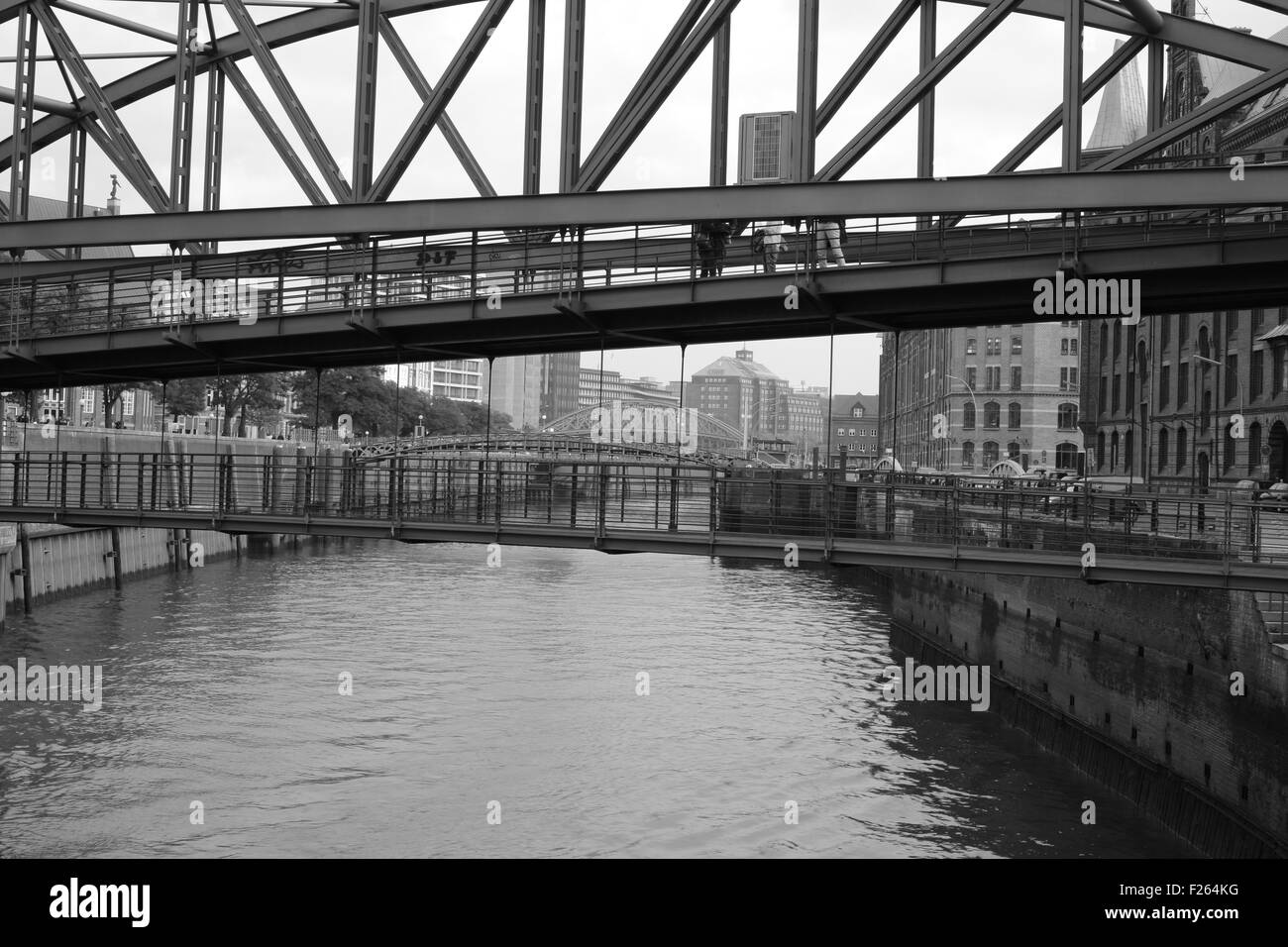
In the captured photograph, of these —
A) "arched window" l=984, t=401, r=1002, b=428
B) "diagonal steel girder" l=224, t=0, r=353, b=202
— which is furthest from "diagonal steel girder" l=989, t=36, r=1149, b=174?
"arched window" l=984, t=401, r=1002, b=428

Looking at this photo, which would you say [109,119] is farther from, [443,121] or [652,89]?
[652,89]

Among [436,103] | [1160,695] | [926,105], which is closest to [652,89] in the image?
[436,103]

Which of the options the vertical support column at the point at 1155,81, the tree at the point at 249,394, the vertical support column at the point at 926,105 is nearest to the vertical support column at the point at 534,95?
the vertical support column at the point at 926,105

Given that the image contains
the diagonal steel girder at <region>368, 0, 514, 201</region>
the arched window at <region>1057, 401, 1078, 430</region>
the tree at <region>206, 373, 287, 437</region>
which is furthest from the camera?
the arched window at <region>1057, 401, 1078, 430</region>

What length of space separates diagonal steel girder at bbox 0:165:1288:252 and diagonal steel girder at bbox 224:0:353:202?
2.57 feet

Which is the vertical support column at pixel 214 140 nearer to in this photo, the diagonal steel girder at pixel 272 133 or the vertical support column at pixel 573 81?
the diagonal steel girder at pixel 272 133

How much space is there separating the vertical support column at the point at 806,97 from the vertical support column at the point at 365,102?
264 inches

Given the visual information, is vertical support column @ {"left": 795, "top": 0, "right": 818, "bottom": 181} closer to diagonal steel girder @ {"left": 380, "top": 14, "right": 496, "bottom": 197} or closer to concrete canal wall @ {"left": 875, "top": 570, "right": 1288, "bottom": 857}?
diagonal steel girder @ {"left": 380, "top": 14, "right": 496, "bottom": 197}

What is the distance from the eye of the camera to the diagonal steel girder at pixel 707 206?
16562 mm

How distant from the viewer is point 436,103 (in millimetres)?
20391

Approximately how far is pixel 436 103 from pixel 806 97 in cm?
575

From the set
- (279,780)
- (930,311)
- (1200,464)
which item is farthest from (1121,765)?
(1200,464)

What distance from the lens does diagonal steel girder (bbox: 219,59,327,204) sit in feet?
69.7
